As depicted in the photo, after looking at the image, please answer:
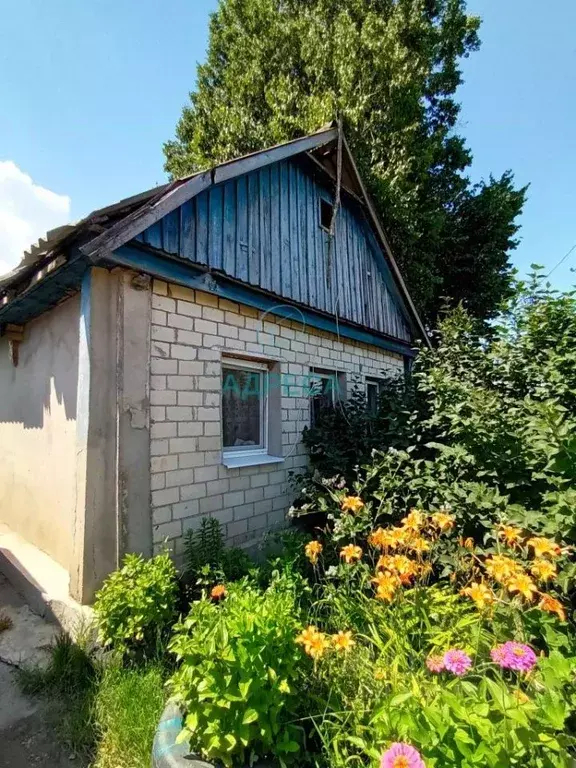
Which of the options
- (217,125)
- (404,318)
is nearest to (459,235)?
(404,318)

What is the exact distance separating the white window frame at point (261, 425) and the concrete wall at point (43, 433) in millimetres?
1577

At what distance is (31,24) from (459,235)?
11826 mm

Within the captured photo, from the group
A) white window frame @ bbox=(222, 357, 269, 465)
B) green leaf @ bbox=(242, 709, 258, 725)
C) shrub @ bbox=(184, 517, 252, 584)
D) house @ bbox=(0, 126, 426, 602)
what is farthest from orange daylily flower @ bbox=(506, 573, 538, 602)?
white window frame @ bbox=(222, 357, 269, 465)

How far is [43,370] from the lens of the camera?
429 centimetres

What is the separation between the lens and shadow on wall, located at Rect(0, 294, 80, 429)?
376 centimetres

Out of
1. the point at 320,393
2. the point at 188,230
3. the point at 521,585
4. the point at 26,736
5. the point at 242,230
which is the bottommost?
the point at 26,736

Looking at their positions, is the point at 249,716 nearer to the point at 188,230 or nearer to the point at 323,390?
the point at 188,230

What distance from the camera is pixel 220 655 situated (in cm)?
162

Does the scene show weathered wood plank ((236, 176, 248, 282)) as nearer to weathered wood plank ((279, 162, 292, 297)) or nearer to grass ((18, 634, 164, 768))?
weathered wood plank ((279, 162, 292, 297))

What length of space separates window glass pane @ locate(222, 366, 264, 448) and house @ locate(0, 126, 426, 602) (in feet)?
0.07

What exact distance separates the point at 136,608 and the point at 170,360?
2041 millimetres

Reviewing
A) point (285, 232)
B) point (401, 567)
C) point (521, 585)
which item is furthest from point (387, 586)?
point (285, 232)

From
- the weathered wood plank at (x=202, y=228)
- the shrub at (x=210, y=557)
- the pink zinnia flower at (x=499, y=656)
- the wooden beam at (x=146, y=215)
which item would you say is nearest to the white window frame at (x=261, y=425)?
the shrub at (x=210, y=557)

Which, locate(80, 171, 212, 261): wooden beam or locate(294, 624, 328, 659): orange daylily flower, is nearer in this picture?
locate(294, 624, 328, 659): orange daylily flower
